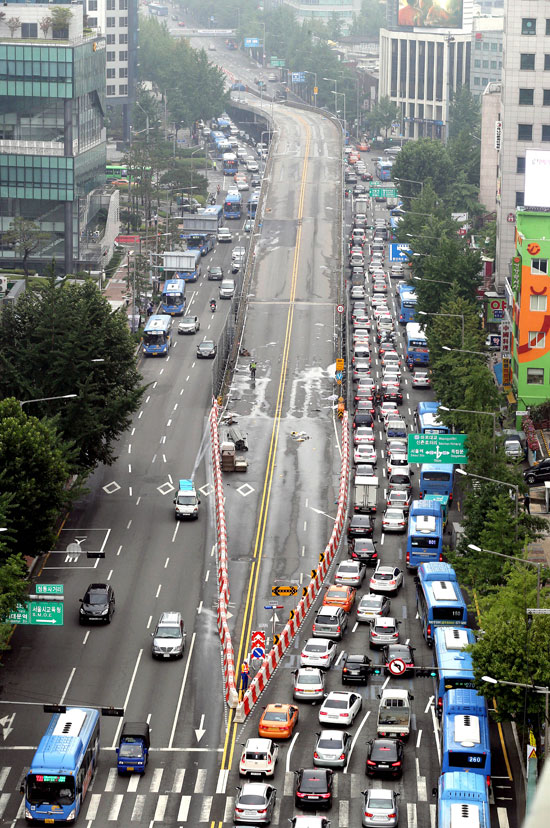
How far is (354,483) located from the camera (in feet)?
389

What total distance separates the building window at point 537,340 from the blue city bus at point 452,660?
175ft

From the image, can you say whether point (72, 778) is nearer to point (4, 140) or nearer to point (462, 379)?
point (462, 379)

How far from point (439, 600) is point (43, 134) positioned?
122m

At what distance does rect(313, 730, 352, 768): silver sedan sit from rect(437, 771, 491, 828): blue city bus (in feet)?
26.1

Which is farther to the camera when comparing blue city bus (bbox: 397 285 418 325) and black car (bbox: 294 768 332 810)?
blue city bus (bbox: 397 285 418 325)

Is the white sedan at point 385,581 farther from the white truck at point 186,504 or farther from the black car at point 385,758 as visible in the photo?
the black car at point 385,758

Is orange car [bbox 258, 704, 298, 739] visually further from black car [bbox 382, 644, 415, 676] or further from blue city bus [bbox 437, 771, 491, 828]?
blue city bus [bbox 437, 771, 491, 828]

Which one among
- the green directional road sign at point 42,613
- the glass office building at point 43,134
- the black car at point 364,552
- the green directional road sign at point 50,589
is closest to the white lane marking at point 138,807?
the green directional road sign at point 42,613

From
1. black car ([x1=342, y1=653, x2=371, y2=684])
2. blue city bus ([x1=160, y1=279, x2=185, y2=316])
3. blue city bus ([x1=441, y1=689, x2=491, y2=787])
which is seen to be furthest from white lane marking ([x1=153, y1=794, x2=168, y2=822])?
blue city bus ([x1=160, y1=279, x2=185, y2=316])

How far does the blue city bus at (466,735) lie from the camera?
7069 centimetres

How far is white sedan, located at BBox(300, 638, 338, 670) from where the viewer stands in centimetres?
8700

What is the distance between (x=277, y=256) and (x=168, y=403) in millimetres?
56596

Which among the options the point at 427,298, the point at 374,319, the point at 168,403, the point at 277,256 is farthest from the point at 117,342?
the point at 277,256

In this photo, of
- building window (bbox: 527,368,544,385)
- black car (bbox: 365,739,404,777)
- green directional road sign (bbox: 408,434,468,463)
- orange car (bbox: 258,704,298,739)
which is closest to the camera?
black car (bbox: 365,739,404,777)
